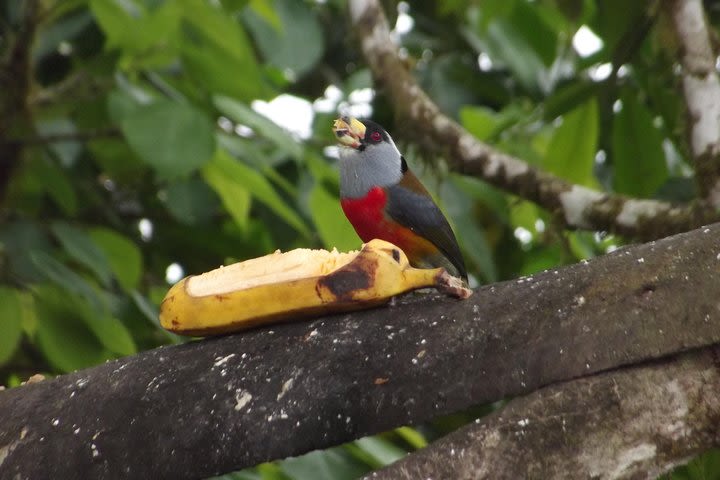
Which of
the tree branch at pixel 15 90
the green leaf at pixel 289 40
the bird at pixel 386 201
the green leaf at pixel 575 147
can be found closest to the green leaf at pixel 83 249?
the tree branch at pixel 15 90

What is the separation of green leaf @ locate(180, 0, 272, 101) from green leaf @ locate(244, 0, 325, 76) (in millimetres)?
495

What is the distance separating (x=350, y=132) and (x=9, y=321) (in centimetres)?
110

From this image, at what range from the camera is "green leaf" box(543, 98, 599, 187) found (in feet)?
13.9

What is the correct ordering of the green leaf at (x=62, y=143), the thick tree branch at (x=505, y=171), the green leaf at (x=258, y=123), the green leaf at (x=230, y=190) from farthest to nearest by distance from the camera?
the green leaf at (x=62, y=143), the green leaf at (x=230, y=190), the green leaf at (x=258, y=123), the thick tree branch at (x=505, y=171)

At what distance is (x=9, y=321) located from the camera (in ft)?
11.3

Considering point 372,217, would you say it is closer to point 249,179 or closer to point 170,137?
point 249,179

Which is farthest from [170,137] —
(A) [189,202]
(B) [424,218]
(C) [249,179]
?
(A) [189,202]

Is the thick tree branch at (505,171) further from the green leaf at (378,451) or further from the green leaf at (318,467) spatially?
the green leaf at (318,467)

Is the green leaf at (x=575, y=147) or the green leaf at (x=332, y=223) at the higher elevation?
the green leaf at (x=575, y=147)

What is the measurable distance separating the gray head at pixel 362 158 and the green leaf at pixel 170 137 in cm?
39

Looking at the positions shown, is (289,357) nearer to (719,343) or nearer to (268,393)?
(268,393)

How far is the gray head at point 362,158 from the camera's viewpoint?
3.76 m

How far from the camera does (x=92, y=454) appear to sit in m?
2.29

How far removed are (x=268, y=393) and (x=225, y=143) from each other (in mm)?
1976
